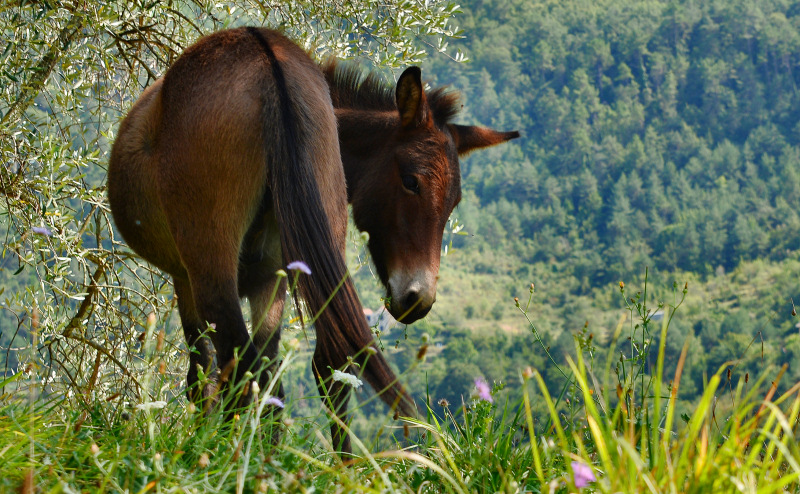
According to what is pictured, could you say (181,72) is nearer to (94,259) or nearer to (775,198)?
(94,259)

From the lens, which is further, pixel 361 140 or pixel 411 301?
pixel 361 140

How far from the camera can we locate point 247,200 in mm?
2504

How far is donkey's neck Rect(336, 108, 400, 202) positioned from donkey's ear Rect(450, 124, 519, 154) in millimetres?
547

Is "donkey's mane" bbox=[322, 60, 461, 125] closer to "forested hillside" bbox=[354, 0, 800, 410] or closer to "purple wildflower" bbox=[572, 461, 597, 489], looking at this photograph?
"purple wildflower" bbox=[572, 461, 597, 489]

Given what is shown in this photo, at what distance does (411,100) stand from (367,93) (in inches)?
23.3

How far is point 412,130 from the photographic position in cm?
389

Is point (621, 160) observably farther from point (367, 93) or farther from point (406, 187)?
Answer: point (406, 187)

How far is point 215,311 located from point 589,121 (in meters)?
92.4

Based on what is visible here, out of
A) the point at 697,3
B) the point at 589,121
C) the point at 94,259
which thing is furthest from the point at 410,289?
the point at 697,3

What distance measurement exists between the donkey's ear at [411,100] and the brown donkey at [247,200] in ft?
2.32

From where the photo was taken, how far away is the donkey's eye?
3.66 meters

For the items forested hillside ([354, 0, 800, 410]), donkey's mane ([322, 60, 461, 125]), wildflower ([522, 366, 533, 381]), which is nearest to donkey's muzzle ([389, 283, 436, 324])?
donkey's mane ([322, 60, 461, 125])

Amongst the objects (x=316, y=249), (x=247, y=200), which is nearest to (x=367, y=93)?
(x=247, y=200)

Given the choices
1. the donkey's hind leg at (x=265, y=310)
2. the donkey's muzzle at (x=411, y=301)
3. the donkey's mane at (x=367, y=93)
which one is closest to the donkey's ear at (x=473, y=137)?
the donkey's mane at (x=367, y=93)
